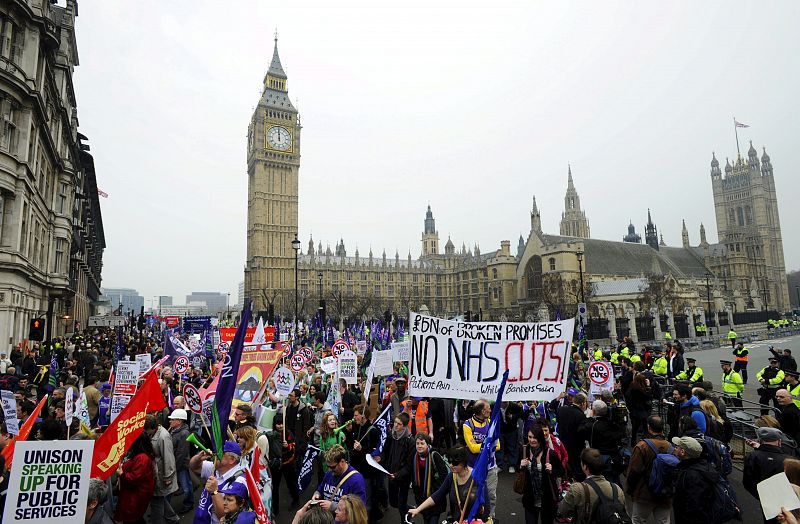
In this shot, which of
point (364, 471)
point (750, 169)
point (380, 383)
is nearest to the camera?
point (364, 471)

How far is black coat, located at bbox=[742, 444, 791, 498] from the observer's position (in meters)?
4.70

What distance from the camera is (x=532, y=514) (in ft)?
18.2

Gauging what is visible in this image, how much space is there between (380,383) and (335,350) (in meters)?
3.05

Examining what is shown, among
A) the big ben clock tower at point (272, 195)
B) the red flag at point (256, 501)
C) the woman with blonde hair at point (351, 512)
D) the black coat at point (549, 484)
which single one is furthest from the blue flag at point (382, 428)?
the big ben clock tower at point (272, 195)

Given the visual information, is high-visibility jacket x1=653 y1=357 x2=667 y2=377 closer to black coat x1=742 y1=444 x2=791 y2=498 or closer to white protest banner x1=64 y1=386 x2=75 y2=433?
black coat x1=742 y1=444 x2=791 y2=498

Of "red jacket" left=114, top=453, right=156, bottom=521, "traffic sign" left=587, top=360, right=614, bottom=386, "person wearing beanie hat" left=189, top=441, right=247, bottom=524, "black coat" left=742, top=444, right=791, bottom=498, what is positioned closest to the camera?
"person wearing beanie hat" left=189, top=441, right=247, bottom=524

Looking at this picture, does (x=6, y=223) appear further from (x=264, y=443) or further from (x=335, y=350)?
(x=264, y=443)

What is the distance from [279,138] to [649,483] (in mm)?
93647

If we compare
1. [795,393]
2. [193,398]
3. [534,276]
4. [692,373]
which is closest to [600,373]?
[692,373]

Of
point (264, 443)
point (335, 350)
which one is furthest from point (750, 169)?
point (264, 443)

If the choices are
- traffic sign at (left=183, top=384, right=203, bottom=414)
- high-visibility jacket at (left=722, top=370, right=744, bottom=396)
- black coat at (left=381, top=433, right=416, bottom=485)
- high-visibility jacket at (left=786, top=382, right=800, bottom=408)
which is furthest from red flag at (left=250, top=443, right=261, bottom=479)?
high-visibility jacket at (left=722, top=370, right=744, bottom=396)

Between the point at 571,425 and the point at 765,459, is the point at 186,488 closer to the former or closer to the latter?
the point at 571,425

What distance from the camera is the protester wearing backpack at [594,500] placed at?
4.14 m

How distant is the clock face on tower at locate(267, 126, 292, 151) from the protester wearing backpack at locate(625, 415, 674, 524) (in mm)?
92447
